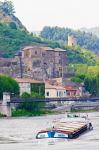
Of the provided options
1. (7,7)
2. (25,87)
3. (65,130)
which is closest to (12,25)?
(7,7)

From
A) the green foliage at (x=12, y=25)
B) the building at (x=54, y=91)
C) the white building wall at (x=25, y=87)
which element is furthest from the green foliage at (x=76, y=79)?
the green foliage at (x=12, y=25)

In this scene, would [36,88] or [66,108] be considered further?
[36,88]

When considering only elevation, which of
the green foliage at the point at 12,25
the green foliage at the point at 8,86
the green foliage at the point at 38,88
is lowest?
the green foliage at the point at 38,88

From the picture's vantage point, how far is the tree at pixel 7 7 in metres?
183

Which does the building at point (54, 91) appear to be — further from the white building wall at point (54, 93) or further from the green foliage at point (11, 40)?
the green foliage at point (11, 40)

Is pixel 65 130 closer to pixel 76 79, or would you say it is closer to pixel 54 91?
pixel 54 91

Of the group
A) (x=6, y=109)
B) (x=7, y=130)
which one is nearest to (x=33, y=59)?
(x=6, y=109)

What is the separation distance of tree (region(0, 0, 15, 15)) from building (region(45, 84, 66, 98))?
171 feet

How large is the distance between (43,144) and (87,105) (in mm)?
58024

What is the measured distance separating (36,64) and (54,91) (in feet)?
59.4

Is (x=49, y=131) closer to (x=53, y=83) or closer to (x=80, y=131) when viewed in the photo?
(x=80, y=131)

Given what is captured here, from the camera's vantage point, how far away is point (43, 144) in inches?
1940

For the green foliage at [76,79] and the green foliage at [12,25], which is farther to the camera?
the green foliage at [12,25]

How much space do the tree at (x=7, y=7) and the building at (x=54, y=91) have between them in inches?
2058
